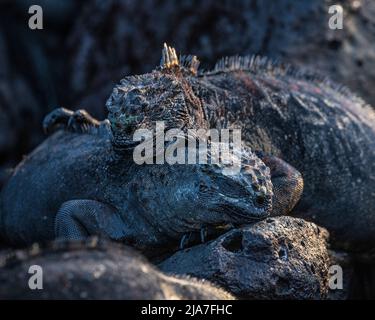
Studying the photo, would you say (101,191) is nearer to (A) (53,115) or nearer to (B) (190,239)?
(B) (190,239)

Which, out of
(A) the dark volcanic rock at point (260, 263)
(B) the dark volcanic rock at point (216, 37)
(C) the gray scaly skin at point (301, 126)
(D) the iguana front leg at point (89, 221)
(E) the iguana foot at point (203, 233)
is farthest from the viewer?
(B) the dark volcanic rock at point (216, 37)

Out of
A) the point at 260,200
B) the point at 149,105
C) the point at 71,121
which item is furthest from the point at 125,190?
Answer: the point at 71,121

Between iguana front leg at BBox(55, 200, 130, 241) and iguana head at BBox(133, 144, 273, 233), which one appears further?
iguana front leg at BBox(55, 200, 130, 241)

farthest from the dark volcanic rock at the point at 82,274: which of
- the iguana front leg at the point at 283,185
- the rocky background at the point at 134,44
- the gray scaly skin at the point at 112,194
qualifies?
the rocky background at the point at 134,44

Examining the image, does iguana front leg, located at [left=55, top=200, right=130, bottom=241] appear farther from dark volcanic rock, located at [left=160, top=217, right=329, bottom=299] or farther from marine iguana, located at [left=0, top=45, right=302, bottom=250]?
dark volcanic rock, located at [left=160, top=217, right=329, bottom=299]

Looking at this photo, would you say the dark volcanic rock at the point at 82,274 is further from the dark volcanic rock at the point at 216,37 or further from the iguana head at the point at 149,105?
the dark volcanic rock at the point at 216,37

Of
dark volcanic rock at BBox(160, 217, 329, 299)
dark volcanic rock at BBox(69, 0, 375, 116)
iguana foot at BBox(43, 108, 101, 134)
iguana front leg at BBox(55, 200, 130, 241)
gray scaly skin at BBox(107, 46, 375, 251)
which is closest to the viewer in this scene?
dark volcanic rock at BBox(160, 217, 329, 299)

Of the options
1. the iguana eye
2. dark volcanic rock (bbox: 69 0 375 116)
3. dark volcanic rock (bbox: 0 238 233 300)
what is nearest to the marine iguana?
the iguana eye
